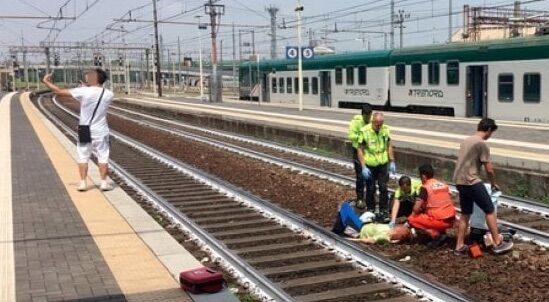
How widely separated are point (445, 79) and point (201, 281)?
21.7 meters

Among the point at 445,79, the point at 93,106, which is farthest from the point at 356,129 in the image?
the point at 445,79

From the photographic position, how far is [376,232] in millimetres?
7758

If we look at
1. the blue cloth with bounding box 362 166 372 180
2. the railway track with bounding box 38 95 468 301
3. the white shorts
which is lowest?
the railway track with bounding box 38 95 468 301

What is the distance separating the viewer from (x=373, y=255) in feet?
22.4

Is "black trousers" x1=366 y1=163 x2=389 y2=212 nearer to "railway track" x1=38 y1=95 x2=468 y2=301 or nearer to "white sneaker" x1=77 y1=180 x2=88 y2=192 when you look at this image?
"railway track" x1=38 y1=95 x2=468 y2=301

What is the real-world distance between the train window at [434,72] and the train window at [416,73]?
878 millimetres

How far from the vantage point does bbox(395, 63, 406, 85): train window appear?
28.9 meters

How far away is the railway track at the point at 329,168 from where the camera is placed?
28.4 feet

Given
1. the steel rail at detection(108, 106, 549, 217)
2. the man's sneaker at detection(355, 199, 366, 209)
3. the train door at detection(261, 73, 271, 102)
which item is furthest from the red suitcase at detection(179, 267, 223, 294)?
the train door at detection(261, 73, 271, 102)

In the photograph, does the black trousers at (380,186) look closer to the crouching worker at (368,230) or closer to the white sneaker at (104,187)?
the crouching worker at (368,230)

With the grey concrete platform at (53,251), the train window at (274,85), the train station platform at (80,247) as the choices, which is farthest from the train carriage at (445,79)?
the grey concrete platform at (53,251)

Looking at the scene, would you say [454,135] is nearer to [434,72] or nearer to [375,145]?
[434,72]

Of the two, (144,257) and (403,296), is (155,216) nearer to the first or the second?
(144,257)

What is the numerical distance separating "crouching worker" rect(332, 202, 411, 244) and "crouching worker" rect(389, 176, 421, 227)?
185 mm
